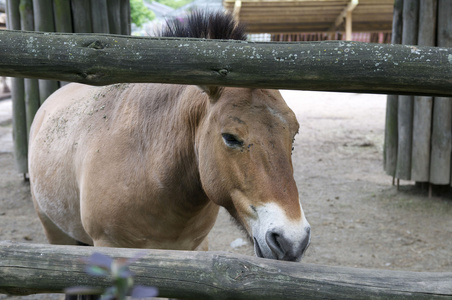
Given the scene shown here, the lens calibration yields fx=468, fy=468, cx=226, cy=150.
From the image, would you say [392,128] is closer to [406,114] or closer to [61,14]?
[406,114]

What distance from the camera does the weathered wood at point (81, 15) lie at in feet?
18.4

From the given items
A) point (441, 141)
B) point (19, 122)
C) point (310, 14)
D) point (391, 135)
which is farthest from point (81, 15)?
point (310, 14)

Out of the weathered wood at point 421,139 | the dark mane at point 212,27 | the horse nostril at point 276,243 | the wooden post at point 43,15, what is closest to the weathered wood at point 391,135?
the weathered wood at point 421,139

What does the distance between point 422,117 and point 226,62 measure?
4.60m

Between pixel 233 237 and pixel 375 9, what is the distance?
1290 centimetres

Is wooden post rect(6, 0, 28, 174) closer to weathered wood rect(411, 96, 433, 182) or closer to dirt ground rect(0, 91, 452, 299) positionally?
dirt ground rect(0, 91, 452, 299)

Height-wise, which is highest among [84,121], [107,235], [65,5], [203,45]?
[65,5]

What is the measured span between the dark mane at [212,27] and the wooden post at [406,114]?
358cm

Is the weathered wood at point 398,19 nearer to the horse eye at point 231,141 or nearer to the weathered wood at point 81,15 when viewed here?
the weathered wood at point 81,15

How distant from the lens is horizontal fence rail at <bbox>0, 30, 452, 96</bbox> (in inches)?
66.7

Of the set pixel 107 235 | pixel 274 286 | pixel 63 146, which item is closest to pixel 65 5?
pixel 63 146

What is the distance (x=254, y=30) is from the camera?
1781 cm

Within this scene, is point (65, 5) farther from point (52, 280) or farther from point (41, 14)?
point (52, 280)

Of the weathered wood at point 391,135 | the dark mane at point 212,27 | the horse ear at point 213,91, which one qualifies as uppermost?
the dark mane at point 212,27
